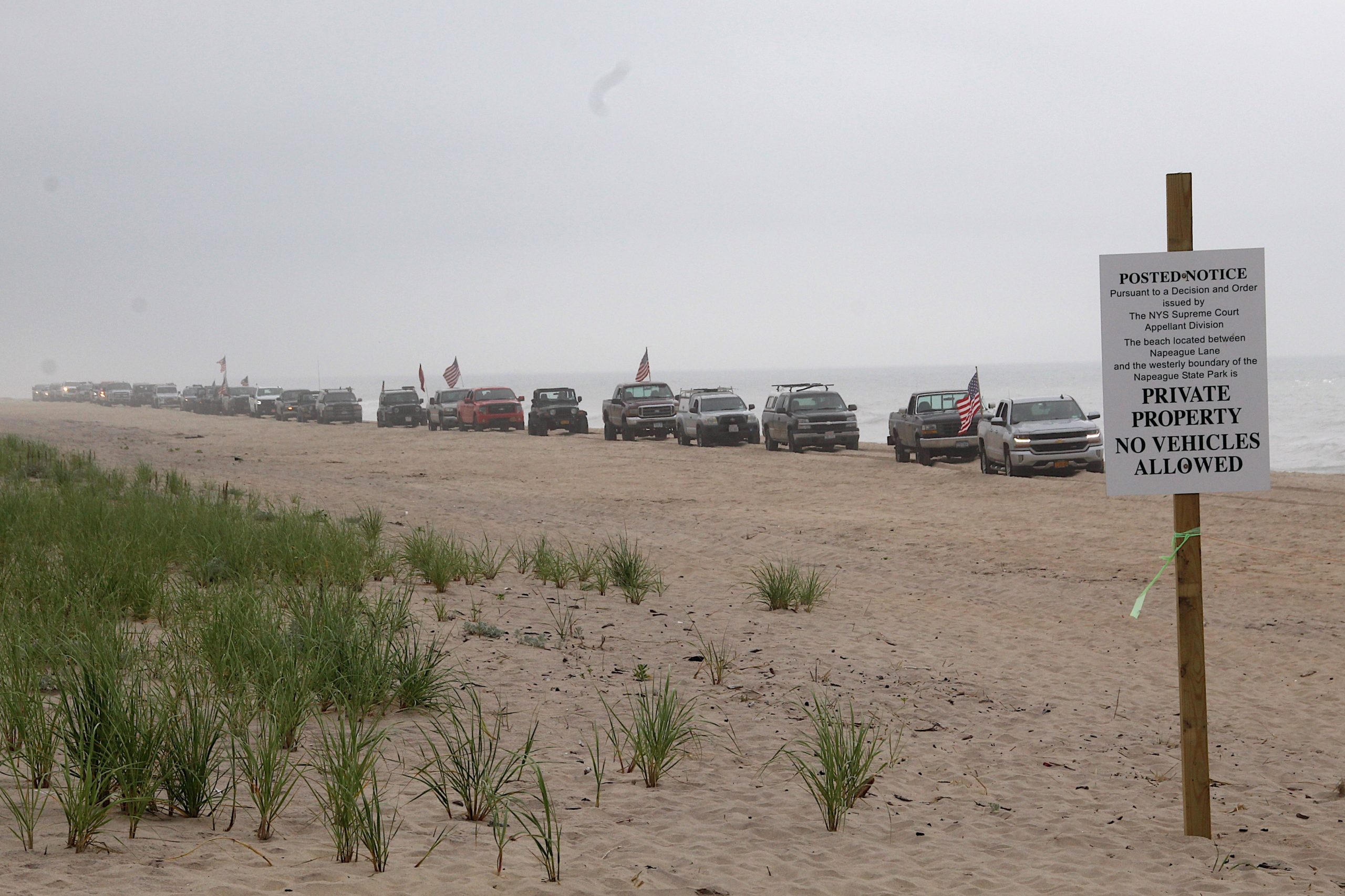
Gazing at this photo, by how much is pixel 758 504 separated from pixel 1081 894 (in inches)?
584

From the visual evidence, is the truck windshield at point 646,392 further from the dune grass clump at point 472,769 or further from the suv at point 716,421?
the dune grass clump at point 472,769

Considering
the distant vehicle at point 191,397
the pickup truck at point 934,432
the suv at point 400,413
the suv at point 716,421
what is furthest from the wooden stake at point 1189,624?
the distant vehicle at point 191,397

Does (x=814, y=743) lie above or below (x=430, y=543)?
below

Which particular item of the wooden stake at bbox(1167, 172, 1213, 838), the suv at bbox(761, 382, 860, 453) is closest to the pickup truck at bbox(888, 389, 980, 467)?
the suv at bbox(761, 382, 860, 453)

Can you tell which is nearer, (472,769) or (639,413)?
(472,769)

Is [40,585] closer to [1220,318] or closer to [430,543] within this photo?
[430,543]

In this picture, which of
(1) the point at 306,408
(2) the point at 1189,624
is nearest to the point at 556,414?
(1) the point at 306,408

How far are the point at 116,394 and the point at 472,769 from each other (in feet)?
333

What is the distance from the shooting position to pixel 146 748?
4301 mm

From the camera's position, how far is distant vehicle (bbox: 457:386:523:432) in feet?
Answer: 142

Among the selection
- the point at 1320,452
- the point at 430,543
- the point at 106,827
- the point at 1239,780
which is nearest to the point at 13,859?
the point at 106,827

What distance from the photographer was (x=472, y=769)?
16.0 ft

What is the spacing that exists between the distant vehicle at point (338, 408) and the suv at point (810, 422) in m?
29.3

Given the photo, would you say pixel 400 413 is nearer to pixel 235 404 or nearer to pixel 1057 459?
pixel 235 404
